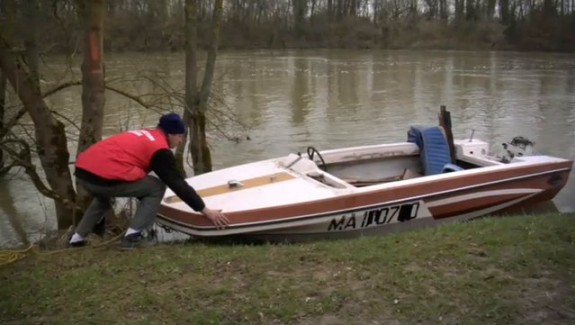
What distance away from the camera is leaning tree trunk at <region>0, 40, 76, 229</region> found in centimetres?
649

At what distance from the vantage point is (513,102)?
2069cm

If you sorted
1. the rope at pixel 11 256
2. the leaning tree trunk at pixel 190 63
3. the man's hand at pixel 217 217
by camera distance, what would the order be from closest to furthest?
1. the rope at pixel 11 256
2. the man's hand at pixel 217 217
3. the leaning tree trunk at pixel 190 63

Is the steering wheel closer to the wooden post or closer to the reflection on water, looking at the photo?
the wooden post

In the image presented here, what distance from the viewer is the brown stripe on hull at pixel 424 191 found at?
20.3 ft

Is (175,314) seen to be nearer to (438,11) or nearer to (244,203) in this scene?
(244,203)

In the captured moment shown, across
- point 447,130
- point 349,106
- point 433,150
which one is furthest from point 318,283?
point 349,106

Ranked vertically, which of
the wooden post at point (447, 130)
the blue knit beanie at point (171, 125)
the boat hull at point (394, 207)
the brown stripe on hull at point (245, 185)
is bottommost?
the boat hull at point (394, 207)

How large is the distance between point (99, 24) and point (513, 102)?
55.5ft

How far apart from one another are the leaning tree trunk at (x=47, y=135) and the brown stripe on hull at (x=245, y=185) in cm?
120

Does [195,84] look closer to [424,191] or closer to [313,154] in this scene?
[313,154]

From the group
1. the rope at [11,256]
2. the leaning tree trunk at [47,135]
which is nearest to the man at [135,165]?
the rope at [11,256]

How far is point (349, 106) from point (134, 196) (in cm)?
Result: 1518

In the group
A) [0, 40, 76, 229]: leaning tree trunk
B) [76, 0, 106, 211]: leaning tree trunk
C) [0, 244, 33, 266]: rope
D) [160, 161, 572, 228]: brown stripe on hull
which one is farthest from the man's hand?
[0, 40, 76, 229]: leaning tree trunk

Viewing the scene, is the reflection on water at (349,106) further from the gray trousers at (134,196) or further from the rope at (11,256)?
the rope at (11,256)
